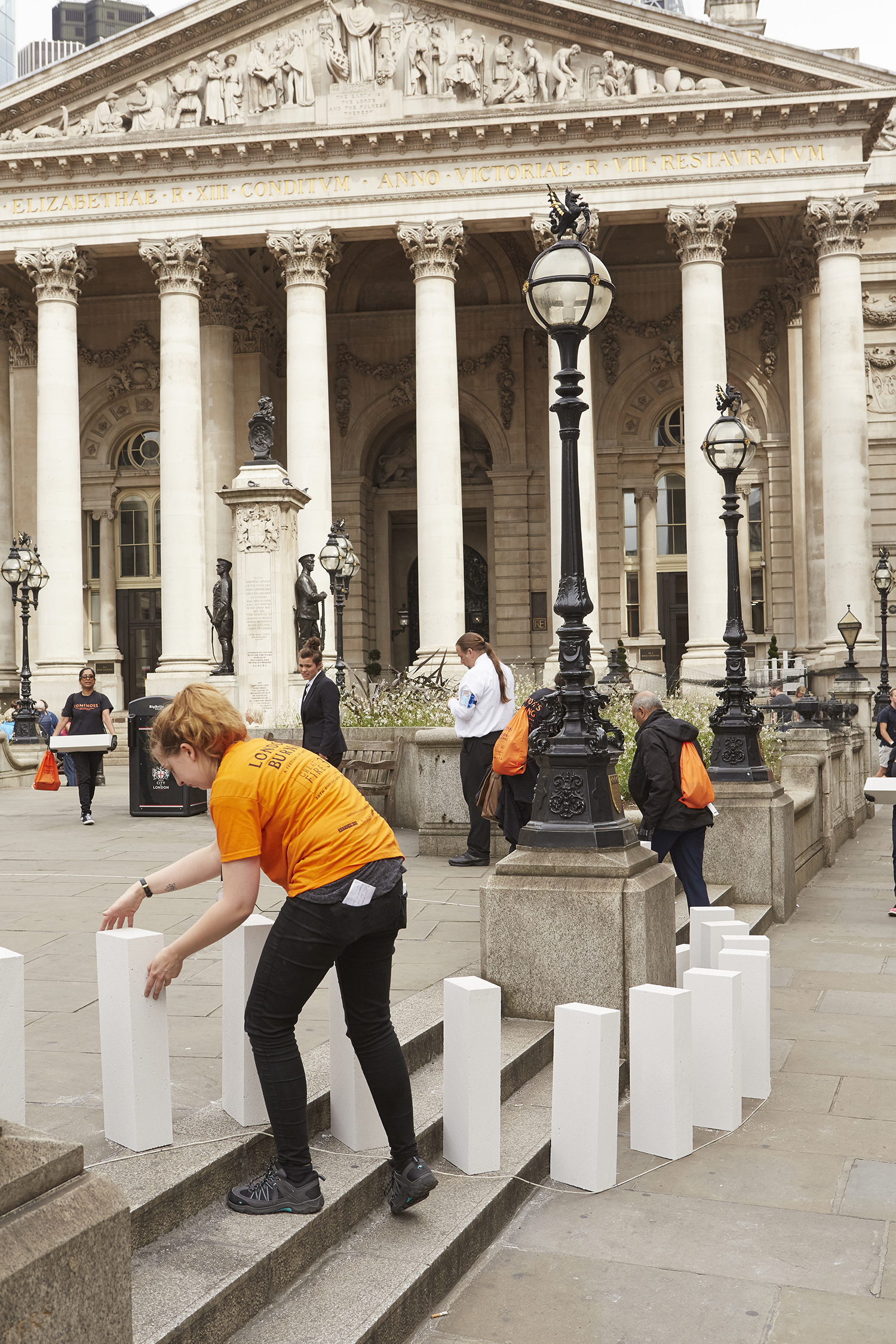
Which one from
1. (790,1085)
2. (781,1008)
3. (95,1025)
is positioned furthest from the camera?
(781,1008)

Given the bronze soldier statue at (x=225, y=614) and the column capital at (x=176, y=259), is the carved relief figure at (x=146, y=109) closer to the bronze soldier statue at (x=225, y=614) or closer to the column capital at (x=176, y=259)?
the column capital at (x=176, y=259)

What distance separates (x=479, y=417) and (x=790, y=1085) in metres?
33.6

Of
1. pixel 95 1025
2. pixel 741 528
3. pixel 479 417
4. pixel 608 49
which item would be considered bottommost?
pixel 95 1025

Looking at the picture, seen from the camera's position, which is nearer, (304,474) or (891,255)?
(304,474)

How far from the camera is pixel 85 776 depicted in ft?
51.4

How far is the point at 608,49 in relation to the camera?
31.0 metres

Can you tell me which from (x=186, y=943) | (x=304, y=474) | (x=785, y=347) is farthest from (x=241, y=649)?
(x=785, y=347)

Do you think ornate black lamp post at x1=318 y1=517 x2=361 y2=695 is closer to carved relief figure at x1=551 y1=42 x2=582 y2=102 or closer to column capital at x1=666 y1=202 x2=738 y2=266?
column capital at x1=666 y1=202 x2=738 y2=266

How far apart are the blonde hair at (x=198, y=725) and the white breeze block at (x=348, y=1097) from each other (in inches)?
45.4

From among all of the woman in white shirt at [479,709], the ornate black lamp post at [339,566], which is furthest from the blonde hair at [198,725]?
the ornate black lamp post at [339,566]

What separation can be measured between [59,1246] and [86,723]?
13305mm

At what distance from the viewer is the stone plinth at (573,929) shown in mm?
6410

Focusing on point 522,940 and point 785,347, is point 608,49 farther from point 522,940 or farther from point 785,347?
point 522,940

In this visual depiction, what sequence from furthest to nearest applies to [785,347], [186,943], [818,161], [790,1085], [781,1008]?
1. [785,347]
2. [818,161]
3. [781,1008]
4. [790,1085]
5. [186,943]
